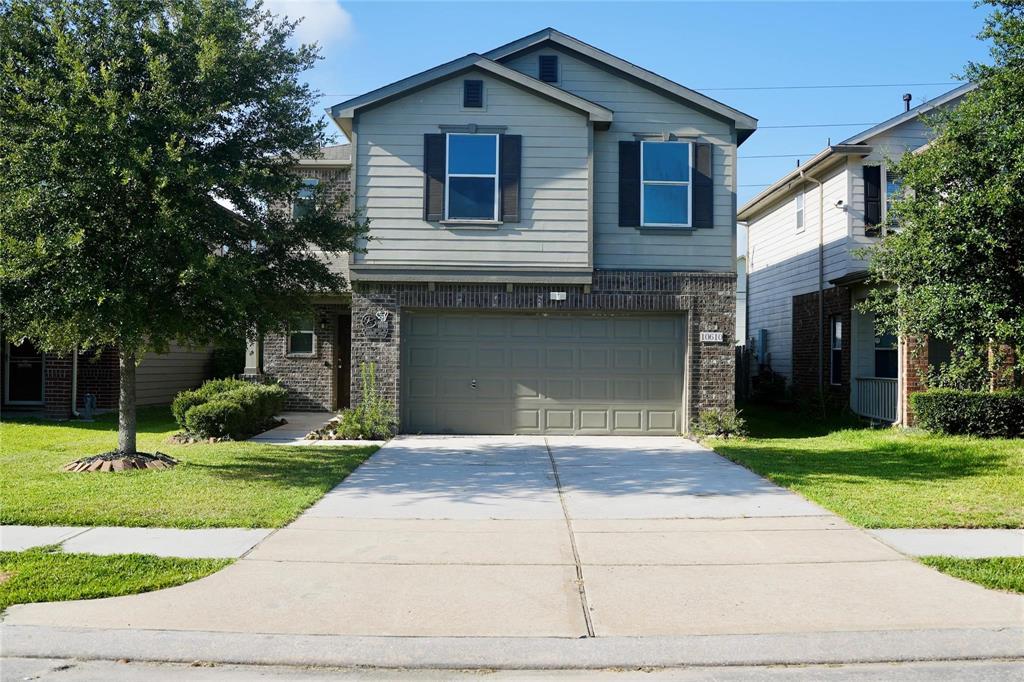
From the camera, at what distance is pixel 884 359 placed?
17.4 meters

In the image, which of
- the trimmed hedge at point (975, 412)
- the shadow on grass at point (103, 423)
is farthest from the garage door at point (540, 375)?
the shadow on grass at point (103, 423)

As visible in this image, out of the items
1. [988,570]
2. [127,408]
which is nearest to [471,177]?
[127,408]

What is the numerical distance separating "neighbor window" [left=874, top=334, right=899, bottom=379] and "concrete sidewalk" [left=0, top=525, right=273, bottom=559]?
14369 mm

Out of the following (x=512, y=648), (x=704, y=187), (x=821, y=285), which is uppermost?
(x=704, y=187)

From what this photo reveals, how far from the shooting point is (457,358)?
1490 cm

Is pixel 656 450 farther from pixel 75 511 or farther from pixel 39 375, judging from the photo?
pixel 39 375

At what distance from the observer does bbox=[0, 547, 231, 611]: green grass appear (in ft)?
18.1

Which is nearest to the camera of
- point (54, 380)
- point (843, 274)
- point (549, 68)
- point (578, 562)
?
point (578, 562)

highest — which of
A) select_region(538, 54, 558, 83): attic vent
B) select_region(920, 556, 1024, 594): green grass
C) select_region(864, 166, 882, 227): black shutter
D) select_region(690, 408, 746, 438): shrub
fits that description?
select_region(538, 54, 558, 83): attic vent

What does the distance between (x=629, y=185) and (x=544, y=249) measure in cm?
207

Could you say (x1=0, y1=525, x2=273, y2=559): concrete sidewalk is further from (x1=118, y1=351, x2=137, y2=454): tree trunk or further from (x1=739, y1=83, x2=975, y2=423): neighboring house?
(x1=739, y1=83, x2=975, y2=423): neighboring house

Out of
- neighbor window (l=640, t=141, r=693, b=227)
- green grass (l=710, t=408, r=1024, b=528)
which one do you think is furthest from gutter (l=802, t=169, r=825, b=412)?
neighbor window (l=640, t=141, r=693, b=227)

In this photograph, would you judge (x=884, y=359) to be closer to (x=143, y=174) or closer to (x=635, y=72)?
(x=635, y=72)

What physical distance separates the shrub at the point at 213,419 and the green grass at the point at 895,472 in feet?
27.0
